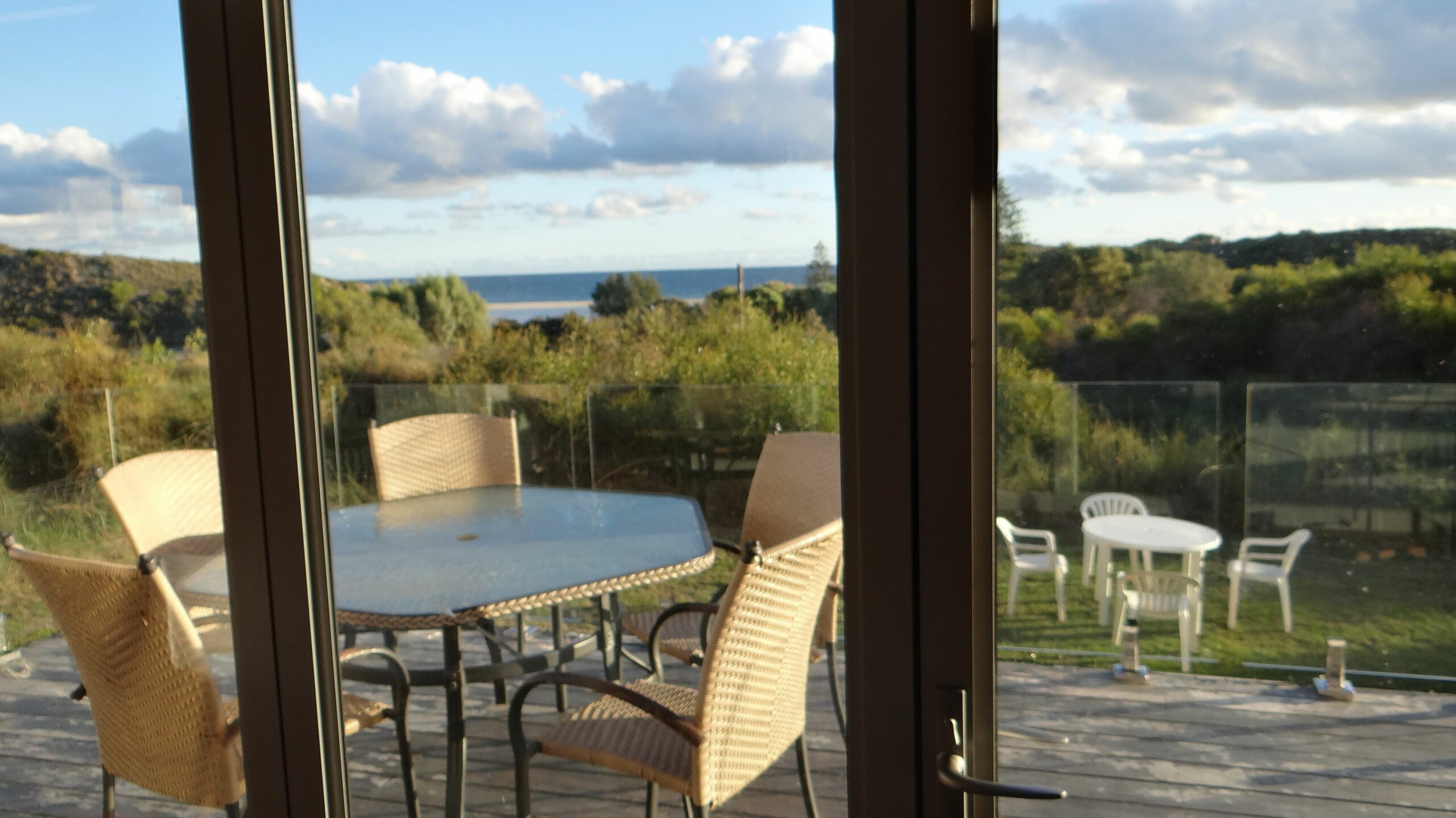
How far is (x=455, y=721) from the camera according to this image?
2.45m

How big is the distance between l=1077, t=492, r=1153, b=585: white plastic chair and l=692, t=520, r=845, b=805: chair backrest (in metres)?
0.71

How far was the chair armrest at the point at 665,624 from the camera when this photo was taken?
7.74ft

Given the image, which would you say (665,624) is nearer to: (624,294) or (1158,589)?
(624,294)

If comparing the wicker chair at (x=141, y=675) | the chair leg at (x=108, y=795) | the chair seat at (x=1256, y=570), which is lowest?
the chair leg at (x=108, y=795)

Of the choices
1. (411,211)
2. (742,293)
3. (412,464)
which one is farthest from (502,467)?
(742,293)

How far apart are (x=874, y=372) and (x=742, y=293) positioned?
20.0 inches

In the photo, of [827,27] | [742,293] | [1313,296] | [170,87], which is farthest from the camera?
[742,293]

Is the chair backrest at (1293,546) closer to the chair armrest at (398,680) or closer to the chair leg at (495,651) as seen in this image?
the chair armrest at (398,680)

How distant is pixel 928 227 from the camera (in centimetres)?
114

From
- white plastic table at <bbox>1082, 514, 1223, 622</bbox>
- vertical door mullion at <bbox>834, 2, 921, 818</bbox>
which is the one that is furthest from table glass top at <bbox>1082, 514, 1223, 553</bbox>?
vertical door mullion at <bbox>834, 2, 921, 818</bbox>

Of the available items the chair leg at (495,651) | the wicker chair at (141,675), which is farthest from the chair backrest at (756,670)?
the chair leg at (495,651)

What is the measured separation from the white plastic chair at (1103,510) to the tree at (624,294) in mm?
923

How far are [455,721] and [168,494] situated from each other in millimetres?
1073

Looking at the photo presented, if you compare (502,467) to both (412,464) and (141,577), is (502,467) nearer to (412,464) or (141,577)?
(412,464)
